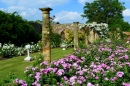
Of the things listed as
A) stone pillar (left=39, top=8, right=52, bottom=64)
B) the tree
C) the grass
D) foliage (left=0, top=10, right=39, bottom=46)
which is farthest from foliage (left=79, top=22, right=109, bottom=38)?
the tree

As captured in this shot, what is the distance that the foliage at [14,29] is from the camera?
798 inches

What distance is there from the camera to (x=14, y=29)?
2109 centimetres

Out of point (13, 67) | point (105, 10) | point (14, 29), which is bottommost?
point (13, 67)

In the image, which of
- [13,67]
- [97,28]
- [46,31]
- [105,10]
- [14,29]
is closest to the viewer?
[46,31]

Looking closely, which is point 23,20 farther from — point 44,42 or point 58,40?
point 44,42

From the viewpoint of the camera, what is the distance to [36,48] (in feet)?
67.7

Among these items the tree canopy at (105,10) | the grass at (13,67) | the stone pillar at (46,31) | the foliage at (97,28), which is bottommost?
the grass at (13,67)

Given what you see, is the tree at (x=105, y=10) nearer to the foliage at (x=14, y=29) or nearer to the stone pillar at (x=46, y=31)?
the foliage at (x=14, y=29)

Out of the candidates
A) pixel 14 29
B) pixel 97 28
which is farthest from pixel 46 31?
pixel 97 28

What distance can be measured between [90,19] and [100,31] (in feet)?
162

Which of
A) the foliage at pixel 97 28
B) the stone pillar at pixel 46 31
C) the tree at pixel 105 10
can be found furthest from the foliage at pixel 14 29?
the tree at pixel 105 10

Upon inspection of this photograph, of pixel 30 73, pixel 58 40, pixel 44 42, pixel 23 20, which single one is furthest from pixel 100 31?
pixel 30 73

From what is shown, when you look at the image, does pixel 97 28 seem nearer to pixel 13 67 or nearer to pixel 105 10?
pixel 13 67

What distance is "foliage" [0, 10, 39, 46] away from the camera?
2027 centimetres
